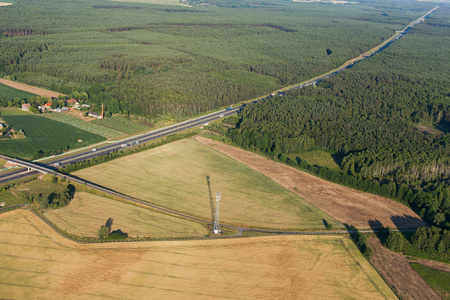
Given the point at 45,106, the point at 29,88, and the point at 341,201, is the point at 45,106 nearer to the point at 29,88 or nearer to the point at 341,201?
the point at 29,88

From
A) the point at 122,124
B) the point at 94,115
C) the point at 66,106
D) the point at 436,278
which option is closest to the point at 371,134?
the point at 436,278

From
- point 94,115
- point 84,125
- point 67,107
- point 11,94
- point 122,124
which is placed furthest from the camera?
point 11,94

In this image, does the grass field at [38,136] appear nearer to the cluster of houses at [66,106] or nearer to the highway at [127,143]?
the cluster of houses at [66,106]

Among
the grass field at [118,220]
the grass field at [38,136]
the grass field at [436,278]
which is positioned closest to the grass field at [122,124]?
the grass field at [38,136]

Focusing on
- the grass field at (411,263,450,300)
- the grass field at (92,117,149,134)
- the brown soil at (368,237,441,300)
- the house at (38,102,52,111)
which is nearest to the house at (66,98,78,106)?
the house at (38,102,52,111)

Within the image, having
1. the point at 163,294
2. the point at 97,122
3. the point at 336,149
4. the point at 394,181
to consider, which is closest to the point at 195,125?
the point at 97,122

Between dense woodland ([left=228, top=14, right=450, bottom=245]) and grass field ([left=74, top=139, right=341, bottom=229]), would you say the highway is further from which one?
dense woodland ([left=228, top=14, right=450, bottom=245])
